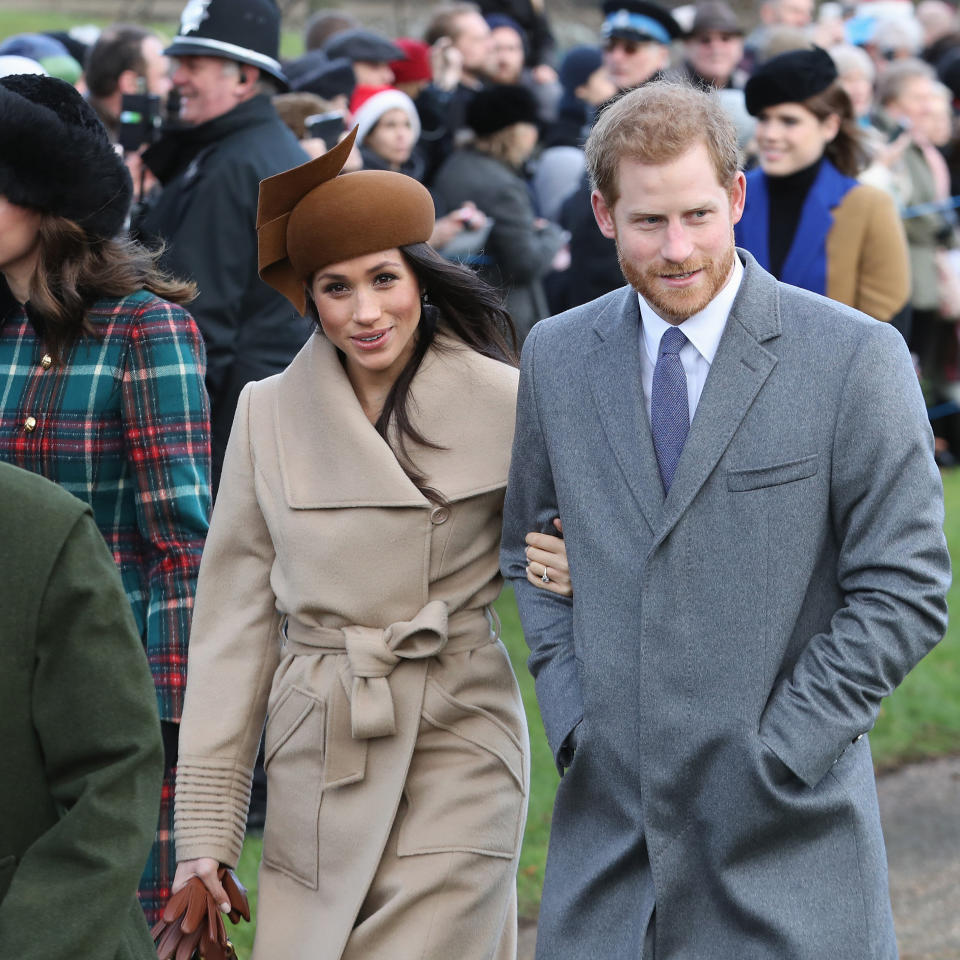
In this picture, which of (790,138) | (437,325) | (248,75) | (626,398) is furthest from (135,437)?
(790,138)

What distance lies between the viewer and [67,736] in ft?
7.67

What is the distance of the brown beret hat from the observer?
3572 mm

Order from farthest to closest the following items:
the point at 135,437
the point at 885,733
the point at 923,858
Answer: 1. the point at 885,733
2. the point at 923,858
3. the point at 135,437

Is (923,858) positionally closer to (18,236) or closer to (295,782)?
(295,782)

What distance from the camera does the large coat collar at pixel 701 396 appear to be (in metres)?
2.94

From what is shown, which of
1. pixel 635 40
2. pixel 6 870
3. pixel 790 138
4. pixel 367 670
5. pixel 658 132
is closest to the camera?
pixel 6 870

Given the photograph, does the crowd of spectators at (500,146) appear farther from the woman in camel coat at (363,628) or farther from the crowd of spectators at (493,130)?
the woman in camel coat at (363,628)

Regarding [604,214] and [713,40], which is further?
[713,40]

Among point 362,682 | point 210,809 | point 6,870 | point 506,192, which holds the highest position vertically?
point 506,192

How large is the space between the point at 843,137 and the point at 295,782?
149 inches

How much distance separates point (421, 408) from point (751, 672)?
43.4 inches

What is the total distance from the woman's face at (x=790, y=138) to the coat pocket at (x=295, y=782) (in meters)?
3.41

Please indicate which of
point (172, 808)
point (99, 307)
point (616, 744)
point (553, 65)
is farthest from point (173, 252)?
point (553, 65)

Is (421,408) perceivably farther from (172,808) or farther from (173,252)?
(173,252)
